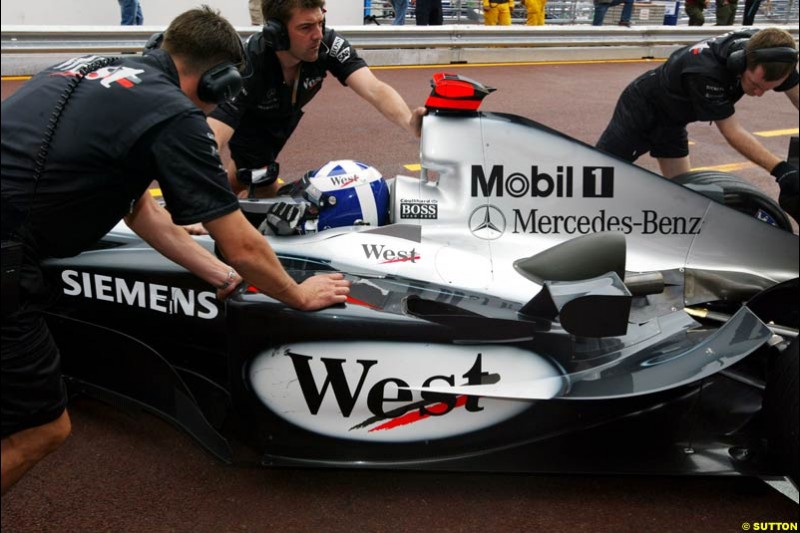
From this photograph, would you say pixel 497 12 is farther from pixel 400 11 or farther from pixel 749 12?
pixel 749 12

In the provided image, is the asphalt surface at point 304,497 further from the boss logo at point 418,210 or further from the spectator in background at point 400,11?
the spectator in background at point 400,11

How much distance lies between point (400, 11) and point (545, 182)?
845 centimetres

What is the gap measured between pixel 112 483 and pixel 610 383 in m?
1.71

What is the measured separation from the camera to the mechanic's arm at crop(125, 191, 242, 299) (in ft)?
8.80

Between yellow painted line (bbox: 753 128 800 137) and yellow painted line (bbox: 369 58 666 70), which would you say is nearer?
yellow painted line (bbox: 753 128 800 137)

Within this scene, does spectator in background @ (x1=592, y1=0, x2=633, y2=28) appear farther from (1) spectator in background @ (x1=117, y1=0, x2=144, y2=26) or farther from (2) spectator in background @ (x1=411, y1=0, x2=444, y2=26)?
(1) spectator in background @ (x1=117, y1=0, x2=144, y2=26)

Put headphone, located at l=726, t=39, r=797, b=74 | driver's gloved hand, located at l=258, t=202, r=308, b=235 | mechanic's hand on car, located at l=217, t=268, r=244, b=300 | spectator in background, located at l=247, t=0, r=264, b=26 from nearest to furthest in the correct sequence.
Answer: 1. mechanic's hand on car, located at l=217, t=268, r=244, b=300
2. driver's gloved hand, located at l=258, t=202, r=308, b=235
3. headphone, located at l=726, t=39, r=797, b=74
4. spectator in background, located at l=247, t=0, r=264, b=26

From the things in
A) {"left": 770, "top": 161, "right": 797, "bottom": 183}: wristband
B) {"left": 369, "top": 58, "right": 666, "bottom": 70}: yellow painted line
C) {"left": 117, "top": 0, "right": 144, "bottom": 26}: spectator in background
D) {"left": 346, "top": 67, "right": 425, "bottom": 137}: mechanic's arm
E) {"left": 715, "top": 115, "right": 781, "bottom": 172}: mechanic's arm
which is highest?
{"left": 117, "top": 0, "right": 144, "bottom": 26}: spectator in background

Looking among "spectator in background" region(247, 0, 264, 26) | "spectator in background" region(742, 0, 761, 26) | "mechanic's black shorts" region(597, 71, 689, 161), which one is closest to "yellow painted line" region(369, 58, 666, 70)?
"spectator in background" region(247, 0, 264, 26)

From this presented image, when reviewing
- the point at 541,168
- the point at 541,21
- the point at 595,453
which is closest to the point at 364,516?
the point at 595,453

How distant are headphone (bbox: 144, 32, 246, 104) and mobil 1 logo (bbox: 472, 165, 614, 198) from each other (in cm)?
125

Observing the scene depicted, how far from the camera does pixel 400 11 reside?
11148 mm

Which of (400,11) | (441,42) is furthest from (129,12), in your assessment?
(441,42)

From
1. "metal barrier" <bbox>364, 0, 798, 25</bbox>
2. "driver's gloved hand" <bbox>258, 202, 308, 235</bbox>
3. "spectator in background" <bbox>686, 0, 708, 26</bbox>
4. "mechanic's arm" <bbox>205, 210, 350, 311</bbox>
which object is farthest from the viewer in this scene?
"spectator in background" <bbox>686, 0, 708, 26</bbox>
